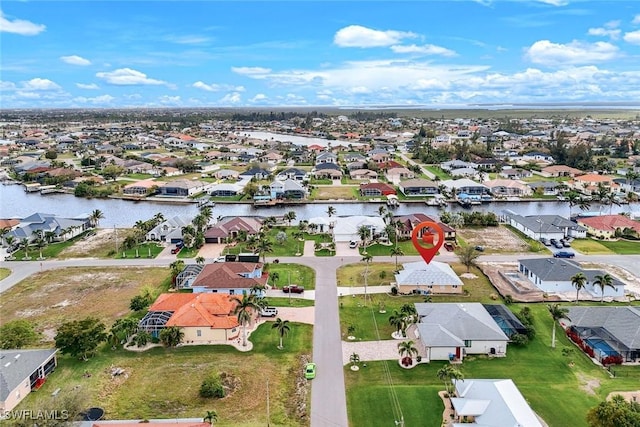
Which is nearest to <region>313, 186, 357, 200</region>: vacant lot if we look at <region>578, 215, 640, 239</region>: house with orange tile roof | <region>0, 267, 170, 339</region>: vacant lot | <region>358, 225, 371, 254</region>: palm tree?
<region>358, 225, 371, 254</region>: palm tree

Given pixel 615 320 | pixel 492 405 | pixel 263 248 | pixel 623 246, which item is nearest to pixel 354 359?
pixel 492 405

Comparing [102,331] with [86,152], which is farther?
[86,152]

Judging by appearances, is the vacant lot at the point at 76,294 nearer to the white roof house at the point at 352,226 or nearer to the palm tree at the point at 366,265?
the palm tree at the point at 366,265

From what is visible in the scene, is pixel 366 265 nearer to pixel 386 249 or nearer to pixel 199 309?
pixel 386 249

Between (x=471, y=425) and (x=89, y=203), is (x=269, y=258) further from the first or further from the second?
(x=89, y=203)

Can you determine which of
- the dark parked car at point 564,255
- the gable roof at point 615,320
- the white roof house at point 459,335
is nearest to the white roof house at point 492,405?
the white roof house at point 459,335

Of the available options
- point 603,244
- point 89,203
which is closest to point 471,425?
point 603,244

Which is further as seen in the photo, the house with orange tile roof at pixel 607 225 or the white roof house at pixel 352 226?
the house with orange tile roof at pixel 607 225
